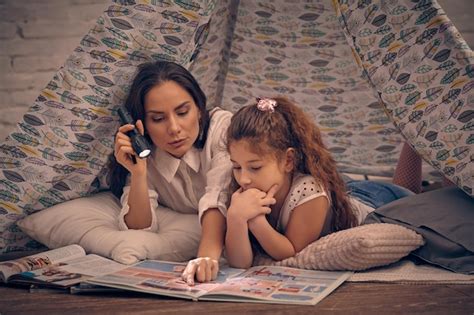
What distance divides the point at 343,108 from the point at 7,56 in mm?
1328

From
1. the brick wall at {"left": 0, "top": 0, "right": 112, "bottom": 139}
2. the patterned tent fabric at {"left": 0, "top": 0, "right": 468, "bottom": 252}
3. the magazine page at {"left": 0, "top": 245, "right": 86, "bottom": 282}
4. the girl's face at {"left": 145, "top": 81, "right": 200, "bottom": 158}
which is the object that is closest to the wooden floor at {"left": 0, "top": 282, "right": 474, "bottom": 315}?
the magazine page at {"left": 0, "top": 245, "right": 86, "bottom": 282}

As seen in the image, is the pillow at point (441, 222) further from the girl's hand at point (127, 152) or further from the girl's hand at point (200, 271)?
the girl's hand at point (127, 152)

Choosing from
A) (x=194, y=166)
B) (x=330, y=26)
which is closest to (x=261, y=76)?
(x=330, y=26)

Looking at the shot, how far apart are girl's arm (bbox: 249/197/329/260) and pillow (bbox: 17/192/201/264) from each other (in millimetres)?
242

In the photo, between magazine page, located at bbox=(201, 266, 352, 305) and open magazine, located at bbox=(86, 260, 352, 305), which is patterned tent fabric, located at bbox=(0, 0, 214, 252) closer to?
open magazine, located at bbox=(86, 260, 352, 305)

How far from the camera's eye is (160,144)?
1.79 meters

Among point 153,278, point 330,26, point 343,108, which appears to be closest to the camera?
point 153,278

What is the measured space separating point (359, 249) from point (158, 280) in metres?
0.41

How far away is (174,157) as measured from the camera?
1.84m

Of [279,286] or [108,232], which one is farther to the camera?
[108,232]

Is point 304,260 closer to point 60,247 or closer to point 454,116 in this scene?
point 454,116

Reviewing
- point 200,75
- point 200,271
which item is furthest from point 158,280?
point 200,75

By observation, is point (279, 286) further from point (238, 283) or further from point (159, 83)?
point (159, 83)

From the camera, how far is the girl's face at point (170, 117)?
5.76 feet
